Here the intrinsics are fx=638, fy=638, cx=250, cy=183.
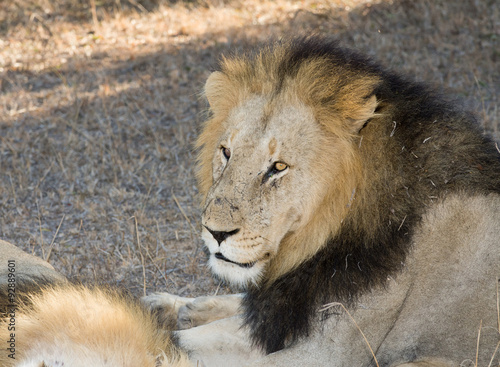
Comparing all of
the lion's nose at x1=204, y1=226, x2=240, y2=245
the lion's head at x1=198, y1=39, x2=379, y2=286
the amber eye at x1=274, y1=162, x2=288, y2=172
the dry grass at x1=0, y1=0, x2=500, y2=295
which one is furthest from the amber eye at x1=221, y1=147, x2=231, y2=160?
the dry grass at x1=0, y1=0, x2=500, y2=295

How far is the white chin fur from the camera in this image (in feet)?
10.5

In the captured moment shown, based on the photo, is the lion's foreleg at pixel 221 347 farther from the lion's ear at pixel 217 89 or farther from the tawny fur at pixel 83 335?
the lion's ear at pixel 217 89

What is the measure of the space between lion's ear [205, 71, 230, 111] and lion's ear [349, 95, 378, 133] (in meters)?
0.77

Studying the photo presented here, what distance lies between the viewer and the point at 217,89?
12.0 ft

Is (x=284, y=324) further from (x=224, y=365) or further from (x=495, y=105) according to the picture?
(x=495, y=105)

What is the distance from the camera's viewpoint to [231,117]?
344cm

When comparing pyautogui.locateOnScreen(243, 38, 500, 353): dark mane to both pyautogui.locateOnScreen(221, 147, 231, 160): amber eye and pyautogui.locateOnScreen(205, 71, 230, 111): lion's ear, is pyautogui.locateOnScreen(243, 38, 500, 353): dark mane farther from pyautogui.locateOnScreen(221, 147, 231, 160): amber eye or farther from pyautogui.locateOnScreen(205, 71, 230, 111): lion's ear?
pyautogui.locateOnScreen(221, 147, 231, 160): amber eye

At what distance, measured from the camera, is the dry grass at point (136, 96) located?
529 centimetres

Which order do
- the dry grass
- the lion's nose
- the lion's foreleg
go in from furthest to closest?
1. the dry grass
2. the lion's foreleg
3. the lion's nose

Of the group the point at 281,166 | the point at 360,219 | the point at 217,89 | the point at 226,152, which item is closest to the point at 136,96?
the point at 217,89

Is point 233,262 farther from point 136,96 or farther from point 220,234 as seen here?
point 136,96

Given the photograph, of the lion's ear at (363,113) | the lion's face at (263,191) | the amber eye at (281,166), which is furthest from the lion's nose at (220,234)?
the lion's ear at (363,113)

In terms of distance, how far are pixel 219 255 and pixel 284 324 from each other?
0.52 m

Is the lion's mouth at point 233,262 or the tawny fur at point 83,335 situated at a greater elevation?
the lion's mouth at point 233,262
